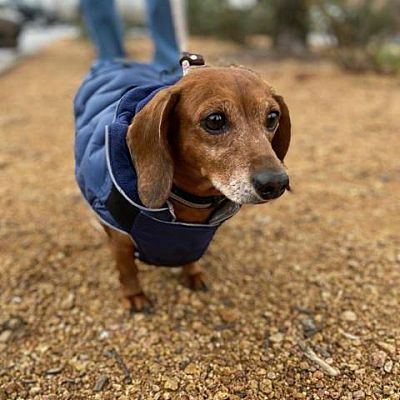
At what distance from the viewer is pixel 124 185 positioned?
1.85 m

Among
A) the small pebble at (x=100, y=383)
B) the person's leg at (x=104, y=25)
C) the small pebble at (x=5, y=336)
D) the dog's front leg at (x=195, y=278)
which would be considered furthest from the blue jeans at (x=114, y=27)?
the small pebble at (x=100, y=383)

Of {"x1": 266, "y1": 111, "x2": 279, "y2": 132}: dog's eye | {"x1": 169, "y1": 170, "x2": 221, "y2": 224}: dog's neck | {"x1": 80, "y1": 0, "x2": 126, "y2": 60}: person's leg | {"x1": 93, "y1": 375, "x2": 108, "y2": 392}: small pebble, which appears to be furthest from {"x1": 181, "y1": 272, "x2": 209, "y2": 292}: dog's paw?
{"x1": 80, "y1": 0, "x2": 126, "y2": 60}: person's leg

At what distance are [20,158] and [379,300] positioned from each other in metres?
3.14

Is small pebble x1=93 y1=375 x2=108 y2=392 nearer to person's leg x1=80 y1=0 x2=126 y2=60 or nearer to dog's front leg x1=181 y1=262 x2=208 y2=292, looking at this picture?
dog's front leg x1=181 y1=262 x2=208 y2=292

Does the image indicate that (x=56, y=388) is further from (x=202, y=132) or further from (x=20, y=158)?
(x=20, y=158)

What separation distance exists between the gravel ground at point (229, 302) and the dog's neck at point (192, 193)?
0.58 meters

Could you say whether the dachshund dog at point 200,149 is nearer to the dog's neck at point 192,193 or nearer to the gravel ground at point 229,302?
the dog's neck at point 192,193

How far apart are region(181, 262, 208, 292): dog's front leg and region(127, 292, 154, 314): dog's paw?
250 mm

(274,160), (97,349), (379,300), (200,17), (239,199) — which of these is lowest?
(200,17)

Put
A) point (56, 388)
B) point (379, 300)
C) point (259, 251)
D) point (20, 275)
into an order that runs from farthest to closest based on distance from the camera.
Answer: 1. point (259, 251)
2. point (20, 275)
3. point (379, 300)
4. point (56, 388)

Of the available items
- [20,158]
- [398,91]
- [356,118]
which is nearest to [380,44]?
[398,91]

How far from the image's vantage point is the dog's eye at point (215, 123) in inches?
66.0

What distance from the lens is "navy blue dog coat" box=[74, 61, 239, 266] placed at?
1855 millimetres

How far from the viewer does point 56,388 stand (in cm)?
192
